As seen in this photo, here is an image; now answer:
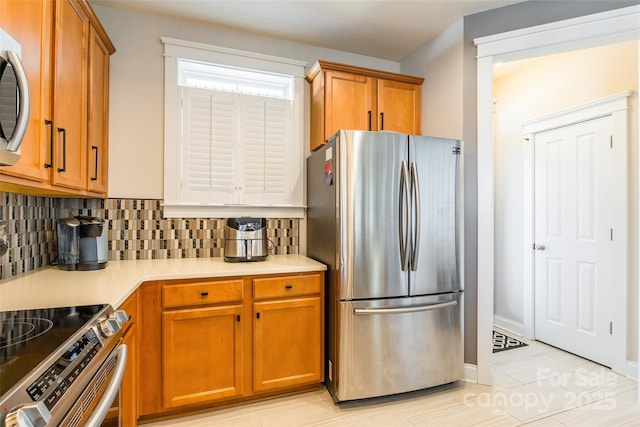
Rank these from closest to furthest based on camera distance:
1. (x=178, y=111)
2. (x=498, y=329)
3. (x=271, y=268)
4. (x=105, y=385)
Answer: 1. (x=105, y=385)
2. (x=271, y=268)
3. (x=178, y=111)
4. (x=498, y=329)

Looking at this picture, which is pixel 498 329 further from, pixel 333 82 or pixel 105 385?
pixel 105 385

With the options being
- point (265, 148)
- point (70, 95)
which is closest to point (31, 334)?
point (70, 95)

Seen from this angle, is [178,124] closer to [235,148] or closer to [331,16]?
[235,148]

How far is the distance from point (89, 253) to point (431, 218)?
220 cm

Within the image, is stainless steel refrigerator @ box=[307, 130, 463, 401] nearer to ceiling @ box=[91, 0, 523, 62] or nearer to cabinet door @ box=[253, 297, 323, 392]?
cabinet door @ box=[253, 297, 323, 392]

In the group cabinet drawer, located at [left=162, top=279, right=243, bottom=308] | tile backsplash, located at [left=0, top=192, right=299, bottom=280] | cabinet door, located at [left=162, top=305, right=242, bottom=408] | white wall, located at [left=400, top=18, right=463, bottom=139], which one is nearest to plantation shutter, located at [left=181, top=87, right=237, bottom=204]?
tile backsplash, located at [left=0, top=192, right=299, bottom=280]

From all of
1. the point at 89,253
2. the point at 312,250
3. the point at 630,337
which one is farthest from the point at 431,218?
the point at 89,253

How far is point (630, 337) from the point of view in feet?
8.22

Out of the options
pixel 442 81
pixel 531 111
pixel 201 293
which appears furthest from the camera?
pixel 531 111

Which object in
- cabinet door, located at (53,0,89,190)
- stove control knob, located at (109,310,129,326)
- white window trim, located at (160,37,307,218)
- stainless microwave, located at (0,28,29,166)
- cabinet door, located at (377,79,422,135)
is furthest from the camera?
cabinet door, located at (377,79,422,135)

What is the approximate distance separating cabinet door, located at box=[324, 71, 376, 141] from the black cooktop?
78.1 inches

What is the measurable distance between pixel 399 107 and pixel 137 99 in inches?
83.0

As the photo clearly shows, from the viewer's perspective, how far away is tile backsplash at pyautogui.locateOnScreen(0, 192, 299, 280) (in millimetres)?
1841

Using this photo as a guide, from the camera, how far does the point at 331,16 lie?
2.46 m
